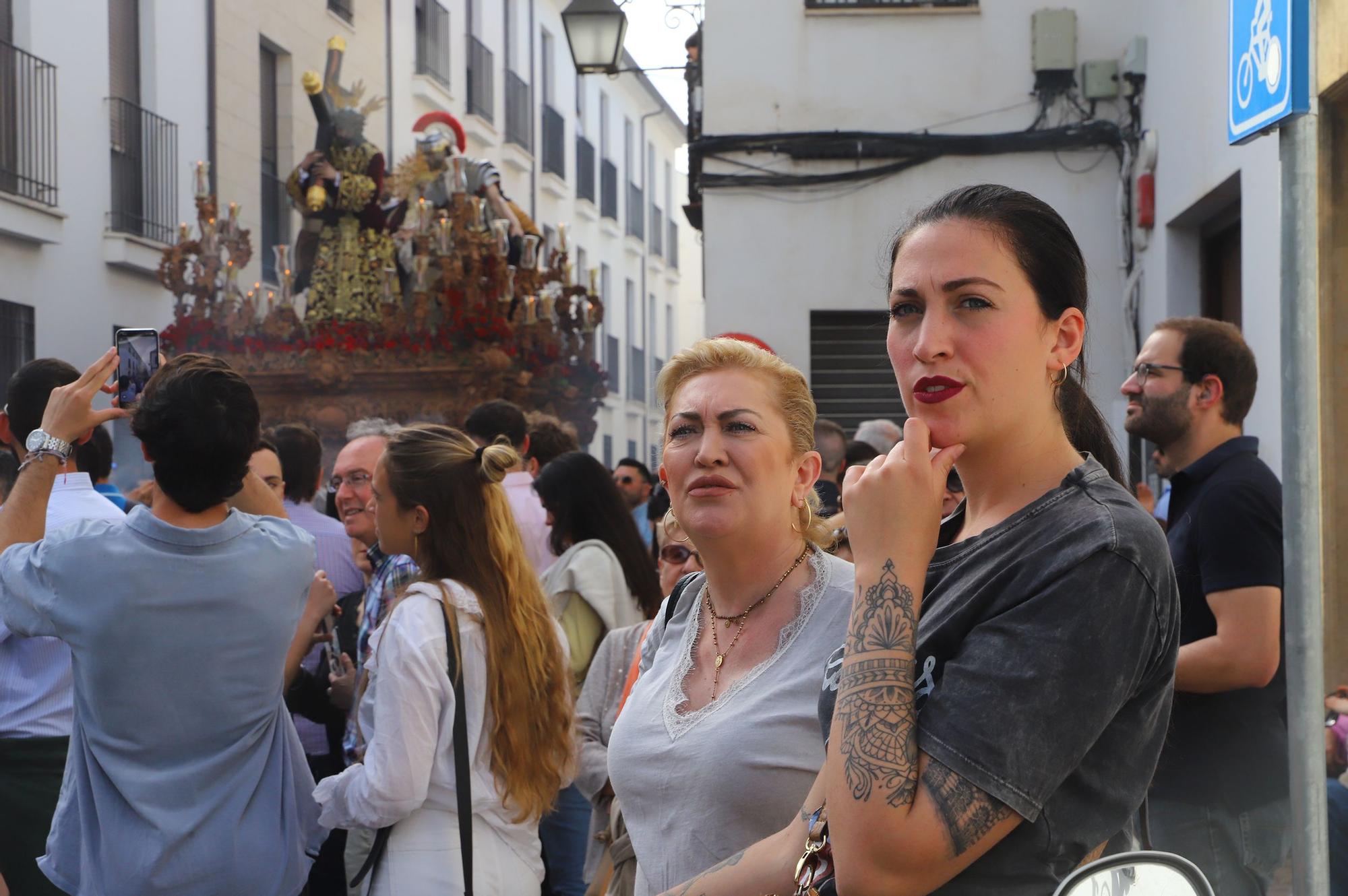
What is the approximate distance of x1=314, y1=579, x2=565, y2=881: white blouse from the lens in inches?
141

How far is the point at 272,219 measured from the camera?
59.7 feet

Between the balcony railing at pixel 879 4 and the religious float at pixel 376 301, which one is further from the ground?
the balcony railing at pixel 879 4

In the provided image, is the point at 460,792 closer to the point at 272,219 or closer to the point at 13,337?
the point at 13,337

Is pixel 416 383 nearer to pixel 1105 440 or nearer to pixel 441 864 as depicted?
pixel 441 864

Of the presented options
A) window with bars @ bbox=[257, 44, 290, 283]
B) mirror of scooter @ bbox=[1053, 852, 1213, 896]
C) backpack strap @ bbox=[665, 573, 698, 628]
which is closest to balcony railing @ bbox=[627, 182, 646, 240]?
window with bars @ bbox=[257, 44, 290, 283]

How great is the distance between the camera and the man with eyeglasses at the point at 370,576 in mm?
3822

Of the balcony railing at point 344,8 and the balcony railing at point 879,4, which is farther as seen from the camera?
the balcony railing at point 344,8

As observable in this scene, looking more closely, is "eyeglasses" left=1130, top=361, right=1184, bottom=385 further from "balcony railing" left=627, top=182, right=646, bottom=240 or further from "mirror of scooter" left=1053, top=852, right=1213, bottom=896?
"balcony railing" left=627, top=182, right=646, bottom=240

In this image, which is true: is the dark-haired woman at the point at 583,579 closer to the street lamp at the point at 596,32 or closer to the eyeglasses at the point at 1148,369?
the eyeglasses at the point at 1148,369

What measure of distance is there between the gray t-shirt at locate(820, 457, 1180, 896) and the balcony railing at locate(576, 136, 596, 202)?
2758 centimetres

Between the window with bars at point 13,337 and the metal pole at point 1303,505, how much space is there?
40.7ft

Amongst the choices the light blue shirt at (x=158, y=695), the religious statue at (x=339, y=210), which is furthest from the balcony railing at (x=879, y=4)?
the light blue shirt at (x=158, y=695)

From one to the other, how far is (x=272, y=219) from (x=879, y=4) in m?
10.3

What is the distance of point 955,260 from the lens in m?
1.85
